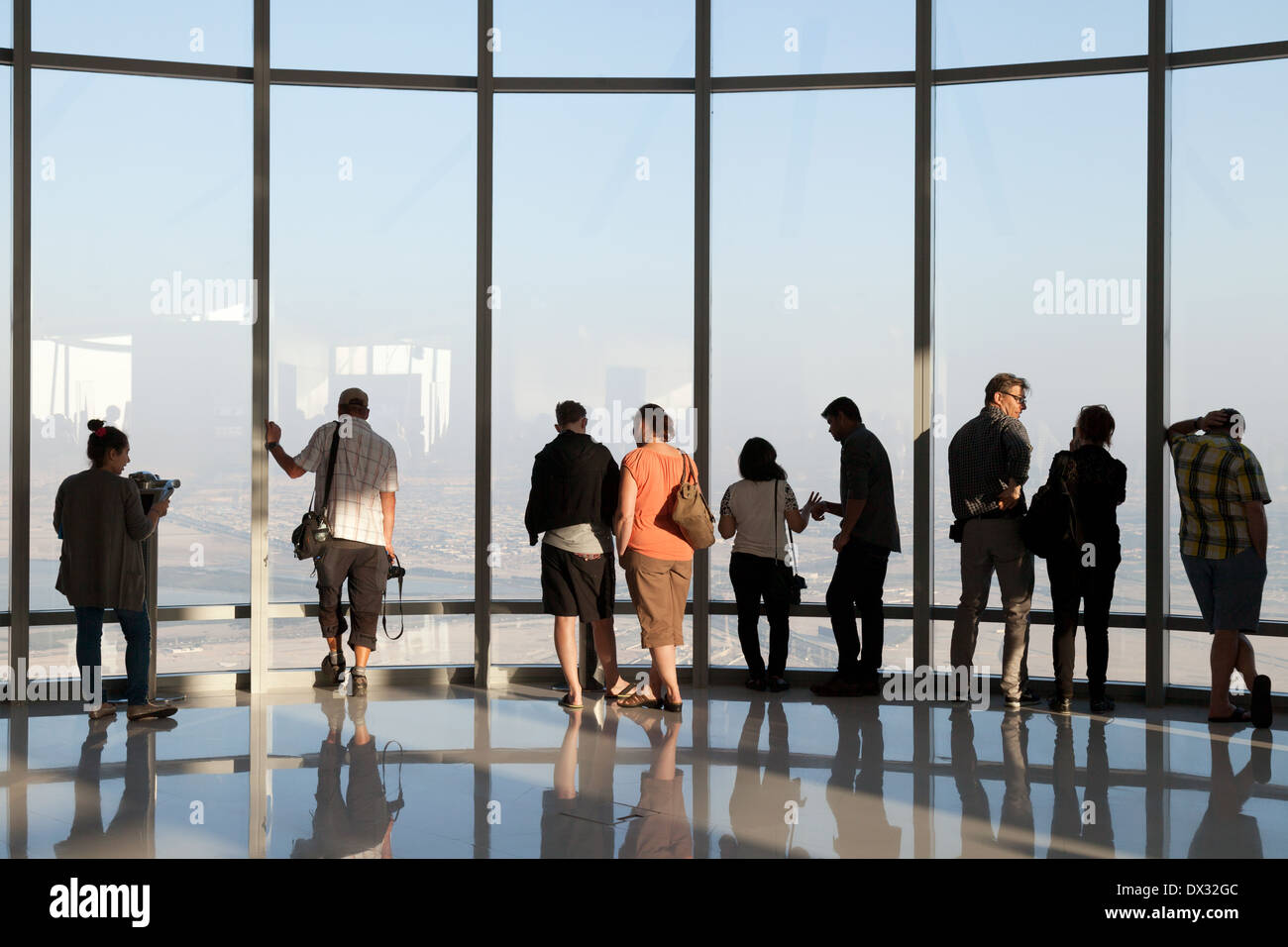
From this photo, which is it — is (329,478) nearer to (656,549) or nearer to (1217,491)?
(656,549)

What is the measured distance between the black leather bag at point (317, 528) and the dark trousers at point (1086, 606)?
368 centimetres

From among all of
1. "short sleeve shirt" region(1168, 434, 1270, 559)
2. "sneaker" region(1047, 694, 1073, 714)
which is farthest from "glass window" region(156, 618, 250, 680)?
"short sleeve shirt" region(1168, 434, 1270, 559)

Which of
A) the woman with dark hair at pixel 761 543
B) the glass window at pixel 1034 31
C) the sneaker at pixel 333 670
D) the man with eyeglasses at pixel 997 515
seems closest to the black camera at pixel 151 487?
the sneaker at pixel 333 670

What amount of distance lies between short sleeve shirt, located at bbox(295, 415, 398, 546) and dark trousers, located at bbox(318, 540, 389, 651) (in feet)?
0.21

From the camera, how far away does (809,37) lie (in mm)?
6703

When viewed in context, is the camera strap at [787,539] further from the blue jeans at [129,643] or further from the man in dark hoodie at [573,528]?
the blue jeans at [129,643]

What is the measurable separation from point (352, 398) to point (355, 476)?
0.44 m

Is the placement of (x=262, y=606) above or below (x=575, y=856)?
above

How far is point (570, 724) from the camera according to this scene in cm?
561

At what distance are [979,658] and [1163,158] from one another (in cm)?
276

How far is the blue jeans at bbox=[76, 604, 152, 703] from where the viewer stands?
5.63m
